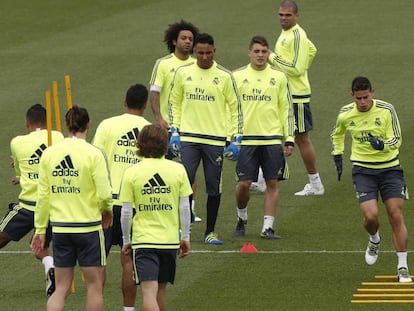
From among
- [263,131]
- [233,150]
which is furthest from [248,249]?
[263,131]

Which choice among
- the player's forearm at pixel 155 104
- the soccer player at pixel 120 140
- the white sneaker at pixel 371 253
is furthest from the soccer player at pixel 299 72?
the soccer player at pixel 120 140

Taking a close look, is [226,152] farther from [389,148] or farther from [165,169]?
[165,169]

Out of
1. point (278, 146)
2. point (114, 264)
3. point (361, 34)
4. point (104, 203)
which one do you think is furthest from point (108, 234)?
point (361, 34)

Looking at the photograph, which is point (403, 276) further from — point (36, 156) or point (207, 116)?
point (36, 156)

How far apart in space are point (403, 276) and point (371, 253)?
85cm

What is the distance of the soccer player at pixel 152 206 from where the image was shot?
13.1 m

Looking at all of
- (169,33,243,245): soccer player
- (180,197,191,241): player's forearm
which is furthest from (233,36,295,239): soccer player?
(180,197,191,241): player's forearm

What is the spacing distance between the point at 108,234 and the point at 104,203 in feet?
3.02

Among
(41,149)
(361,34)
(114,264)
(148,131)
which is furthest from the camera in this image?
(361,34)

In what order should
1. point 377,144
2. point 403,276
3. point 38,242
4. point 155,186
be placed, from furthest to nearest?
point 377,144 → point 403,276 → point 38,242 → point 155,186

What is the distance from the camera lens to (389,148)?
16.2 m

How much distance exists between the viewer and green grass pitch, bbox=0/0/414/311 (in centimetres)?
1580

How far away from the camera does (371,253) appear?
1664cm

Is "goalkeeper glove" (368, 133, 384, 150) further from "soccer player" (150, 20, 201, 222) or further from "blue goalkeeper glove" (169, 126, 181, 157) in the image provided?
"soccer player" (150, 20, 201, 222)
